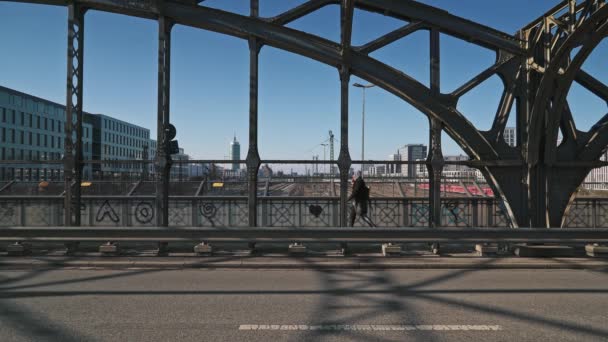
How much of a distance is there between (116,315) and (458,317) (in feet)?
14.7

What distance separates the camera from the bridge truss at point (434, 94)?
931 centimetres

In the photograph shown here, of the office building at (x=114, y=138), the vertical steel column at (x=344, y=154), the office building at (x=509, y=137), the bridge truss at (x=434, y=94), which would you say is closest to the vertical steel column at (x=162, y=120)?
the bridge truss at (x=434, y=94)

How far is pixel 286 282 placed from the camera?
6996mm

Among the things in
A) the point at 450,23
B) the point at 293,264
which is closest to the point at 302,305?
the point at 293,264

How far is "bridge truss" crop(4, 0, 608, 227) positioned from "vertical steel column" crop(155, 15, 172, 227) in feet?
0.08

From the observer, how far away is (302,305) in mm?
5664

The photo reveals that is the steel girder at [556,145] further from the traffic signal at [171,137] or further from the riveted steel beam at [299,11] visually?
the traffic signal at [171,137]

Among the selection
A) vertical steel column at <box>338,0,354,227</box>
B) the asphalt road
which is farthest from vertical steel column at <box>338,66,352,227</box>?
the asphalt road

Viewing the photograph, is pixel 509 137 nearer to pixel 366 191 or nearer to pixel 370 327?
pixel 366 191

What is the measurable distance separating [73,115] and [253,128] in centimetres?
438

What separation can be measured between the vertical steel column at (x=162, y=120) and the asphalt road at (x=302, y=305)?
2061 millimetres

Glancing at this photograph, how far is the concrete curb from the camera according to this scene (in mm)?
8188

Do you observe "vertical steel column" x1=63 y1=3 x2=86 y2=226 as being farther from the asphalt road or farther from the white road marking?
the white road marking

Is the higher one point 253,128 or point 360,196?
point 253,128
